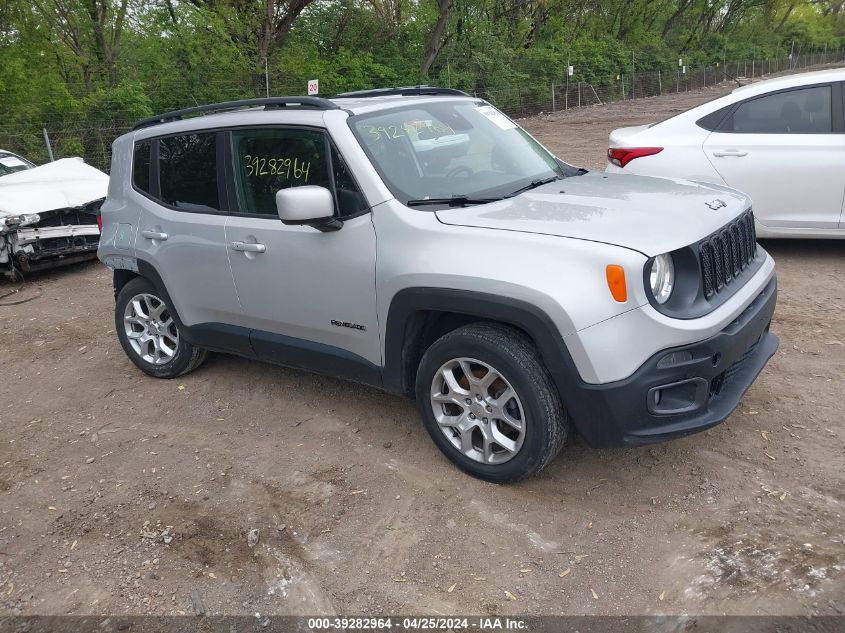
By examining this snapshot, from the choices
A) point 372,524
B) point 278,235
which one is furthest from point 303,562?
point 278,235

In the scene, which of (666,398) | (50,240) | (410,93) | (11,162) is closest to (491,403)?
(666,398)

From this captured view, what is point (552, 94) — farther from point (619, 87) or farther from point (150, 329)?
point (150, 329)

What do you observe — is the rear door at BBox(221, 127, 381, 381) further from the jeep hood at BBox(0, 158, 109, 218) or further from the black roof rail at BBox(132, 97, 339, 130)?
the jeep hood at BBox(0, 158, 109, 218)

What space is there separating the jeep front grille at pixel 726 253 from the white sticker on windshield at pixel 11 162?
9083mm

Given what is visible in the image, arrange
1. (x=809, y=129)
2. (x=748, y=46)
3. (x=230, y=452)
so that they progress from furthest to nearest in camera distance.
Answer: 1. (x=748, y=46)
2. (x=809, y=129)
3. (x=230, y=452)

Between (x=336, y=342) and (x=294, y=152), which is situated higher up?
(x=294, y=152)

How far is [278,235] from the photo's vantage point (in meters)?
4.04

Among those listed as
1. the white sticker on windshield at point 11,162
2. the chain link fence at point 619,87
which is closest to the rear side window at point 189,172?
the white sticker on windshield at point 11,162

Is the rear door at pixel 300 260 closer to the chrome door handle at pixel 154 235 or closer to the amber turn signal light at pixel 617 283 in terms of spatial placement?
the chrome door handle at pixel 154 235

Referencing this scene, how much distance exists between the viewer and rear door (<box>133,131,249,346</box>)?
4430mm

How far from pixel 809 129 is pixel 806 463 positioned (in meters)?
3.88

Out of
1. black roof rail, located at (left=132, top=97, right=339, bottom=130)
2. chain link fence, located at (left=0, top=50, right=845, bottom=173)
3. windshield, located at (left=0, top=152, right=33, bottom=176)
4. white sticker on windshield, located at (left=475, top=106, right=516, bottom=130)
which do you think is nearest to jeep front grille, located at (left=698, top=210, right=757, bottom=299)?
white sticker on windshield, located at (left=475, top=106, right=516, bottom=130)

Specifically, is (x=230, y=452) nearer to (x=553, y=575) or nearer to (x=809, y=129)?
(x=553, y=575)

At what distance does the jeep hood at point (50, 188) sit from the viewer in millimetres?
8062
